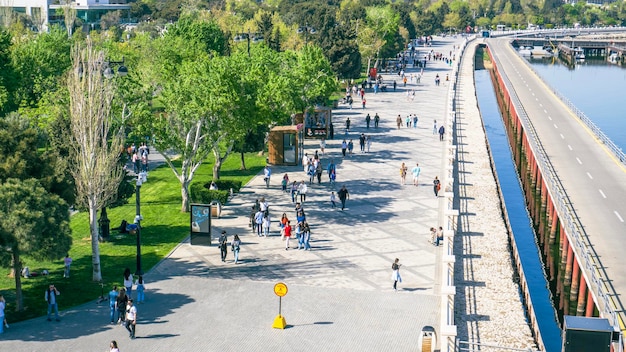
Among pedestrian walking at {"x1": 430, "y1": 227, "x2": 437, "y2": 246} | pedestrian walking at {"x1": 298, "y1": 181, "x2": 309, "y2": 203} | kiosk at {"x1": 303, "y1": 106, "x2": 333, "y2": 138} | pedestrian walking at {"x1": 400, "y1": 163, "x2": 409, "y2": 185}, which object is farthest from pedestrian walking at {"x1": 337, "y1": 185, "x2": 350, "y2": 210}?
kiosk at {"x1": 303, "y1": 106, "x2": 333, "y2": 138}

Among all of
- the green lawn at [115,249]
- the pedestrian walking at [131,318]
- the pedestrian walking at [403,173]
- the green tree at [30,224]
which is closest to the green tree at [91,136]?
the green lawn at [115,249]

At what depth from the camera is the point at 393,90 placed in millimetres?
98375

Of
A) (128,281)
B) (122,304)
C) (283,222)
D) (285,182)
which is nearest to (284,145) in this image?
(285,182)

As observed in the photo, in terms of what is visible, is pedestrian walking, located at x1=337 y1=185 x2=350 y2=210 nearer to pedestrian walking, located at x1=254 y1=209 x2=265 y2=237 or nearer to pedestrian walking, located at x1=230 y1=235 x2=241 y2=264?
pedestrian walking, located at x1=254 y1=209 x2=265 y2=237

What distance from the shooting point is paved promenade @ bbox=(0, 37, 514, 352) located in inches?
1055

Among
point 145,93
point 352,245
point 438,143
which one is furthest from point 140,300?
point 438,143

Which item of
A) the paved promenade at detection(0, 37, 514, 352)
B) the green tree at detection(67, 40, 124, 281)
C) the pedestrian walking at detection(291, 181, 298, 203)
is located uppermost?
the green tree at detection(67, 40, 124, 281)

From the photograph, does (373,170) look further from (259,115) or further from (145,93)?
(145,93)

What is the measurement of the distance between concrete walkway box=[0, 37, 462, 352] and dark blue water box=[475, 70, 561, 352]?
566cm

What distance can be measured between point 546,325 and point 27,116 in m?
32.4

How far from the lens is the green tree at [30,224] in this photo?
2727cm

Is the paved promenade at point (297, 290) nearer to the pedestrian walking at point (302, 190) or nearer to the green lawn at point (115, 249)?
the pedestrian walking at point (302, 190)

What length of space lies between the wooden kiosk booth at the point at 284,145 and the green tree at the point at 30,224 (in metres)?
23.9

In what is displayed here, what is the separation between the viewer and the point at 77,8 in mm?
148375
